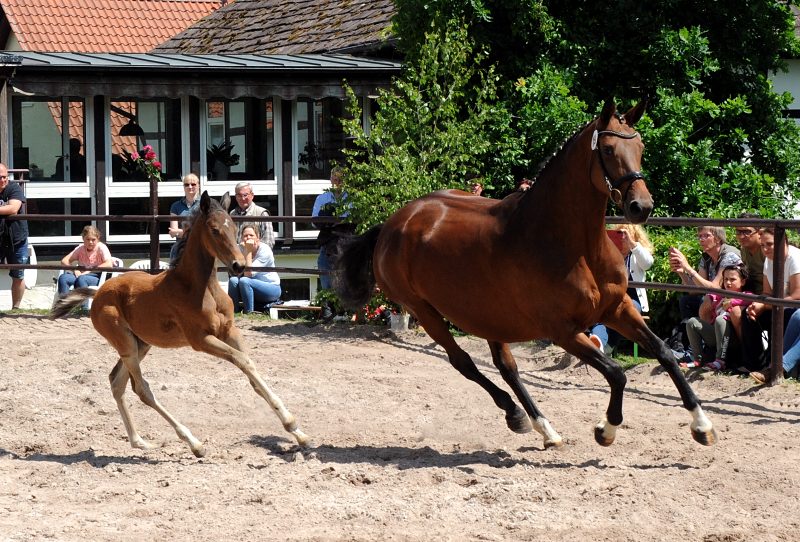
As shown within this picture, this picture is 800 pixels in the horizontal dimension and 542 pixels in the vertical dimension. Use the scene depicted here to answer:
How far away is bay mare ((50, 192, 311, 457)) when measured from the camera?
607 cm

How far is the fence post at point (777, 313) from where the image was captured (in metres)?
7.40

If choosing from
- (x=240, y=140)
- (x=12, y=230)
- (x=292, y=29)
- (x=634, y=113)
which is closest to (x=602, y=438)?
(x=634, y=113)

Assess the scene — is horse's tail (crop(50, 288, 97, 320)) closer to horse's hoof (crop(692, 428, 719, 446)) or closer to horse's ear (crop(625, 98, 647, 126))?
horse's ear (crop(625, 98, 647, 126))

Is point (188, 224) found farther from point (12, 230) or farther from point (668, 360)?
point (12, 230)

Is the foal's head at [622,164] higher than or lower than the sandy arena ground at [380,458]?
higher

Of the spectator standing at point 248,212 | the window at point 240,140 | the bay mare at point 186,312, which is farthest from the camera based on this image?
the window at point 240,140

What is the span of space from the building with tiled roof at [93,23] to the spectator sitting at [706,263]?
62.4 ft

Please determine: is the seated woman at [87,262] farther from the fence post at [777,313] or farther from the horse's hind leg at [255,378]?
the fence post at [777,313]

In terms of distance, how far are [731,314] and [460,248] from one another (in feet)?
9.49

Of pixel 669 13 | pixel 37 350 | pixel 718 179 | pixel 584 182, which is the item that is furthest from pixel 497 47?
pixel 584 182

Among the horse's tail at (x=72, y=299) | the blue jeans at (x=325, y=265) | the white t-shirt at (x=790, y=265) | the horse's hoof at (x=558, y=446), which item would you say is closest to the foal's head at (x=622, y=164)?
the horse's hoof at (x=558, y=446)

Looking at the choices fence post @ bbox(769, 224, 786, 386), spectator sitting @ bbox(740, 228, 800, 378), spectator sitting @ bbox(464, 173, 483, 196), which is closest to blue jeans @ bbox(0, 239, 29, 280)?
spectator sitting @ bbox(464, 173, 483, 196)

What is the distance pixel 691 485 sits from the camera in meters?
5.11

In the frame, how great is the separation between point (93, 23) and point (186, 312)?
21555 millimetres
